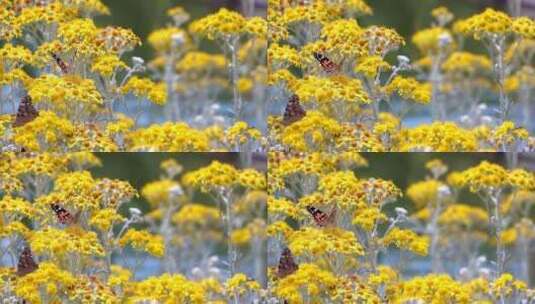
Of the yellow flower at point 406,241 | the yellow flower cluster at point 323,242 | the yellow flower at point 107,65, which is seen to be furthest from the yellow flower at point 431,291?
the yellow flower at point 107,65

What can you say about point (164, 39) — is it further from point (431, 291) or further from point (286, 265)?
point (431, 291)

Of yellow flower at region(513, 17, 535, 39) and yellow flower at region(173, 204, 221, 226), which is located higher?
yellow flower at region(513, 17, 535, 39)

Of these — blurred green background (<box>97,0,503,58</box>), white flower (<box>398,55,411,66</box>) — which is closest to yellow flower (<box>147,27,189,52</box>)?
blurred green background (<box>97,0,503,58</box>)

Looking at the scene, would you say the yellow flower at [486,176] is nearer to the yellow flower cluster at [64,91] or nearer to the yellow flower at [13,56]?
the yellow flower cluster at [64,91]

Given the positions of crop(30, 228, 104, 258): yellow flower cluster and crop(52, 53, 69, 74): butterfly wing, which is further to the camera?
crop(52, 53, 69, 74): butterfly wing

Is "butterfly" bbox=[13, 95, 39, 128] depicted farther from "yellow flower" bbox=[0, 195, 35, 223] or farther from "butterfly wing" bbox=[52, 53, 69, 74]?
"yellow flower" bbox=[0, 195, 35, 223]

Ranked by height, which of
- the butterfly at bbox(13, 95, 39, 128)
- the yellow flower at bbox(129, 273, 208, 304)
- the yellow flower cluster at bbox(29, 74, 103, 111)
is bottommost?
the yellow flower at bbox(129, 273, 208, 304)

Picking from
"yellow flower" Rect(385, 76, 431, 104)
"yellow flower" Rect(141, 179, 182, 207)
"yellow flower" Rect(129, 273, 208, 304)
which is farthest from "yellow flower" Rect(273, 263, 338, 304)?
"yellow flower" Rect(385, 76, 431, 104)

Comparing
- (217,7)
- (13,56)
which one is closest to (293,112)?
(217,7)
